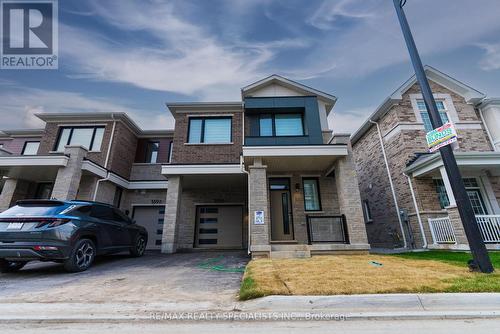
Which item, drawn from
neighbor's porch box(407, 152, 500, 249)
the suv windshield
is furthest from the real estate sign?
the suv windshield

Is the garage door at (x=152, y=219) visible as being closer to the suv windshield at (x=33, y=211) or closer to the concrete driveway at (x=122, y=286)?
the concrete driveway at (x=122, y=286)

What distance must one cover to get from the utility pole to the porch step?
12.8ft

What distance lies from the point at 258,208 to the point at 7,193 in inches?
471

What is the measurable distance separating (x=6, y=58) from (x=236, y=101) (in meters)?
8.92

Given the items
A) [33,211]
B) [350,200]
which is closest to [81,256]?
[33,211]

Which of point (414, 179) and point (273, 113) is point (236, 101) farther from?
point (414, 179)

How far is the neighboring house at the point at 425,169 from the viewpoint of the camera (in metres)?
8.77

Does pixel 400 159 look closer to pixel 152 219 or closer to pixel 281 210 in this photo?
pixel 281 210

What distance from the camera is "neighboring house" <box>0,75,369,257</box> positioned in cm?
796

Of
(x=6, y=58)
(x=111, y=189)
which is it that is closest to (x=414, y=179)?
(x=111, y=189)

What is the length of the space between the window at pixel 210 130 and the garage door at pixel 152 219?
175 inches

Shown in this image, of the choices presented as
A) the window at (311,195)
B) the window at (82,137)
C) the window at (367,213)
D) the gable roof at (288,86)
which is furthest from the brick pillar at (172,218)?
the window at (367,213)

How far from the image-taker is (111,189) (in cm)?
1102

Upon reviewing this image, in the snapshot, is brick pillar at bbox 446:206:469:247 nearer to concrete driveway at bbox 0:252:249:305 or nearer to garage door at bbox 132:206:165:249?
concrete driveway at bbox 0:252:249:305
